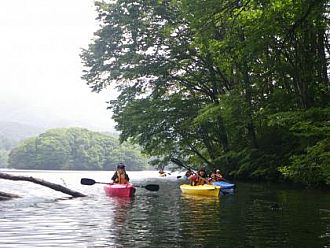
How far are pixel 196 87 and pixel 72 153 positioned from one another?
9468 cm

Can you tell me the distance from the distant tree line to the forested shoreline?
77.5 metres

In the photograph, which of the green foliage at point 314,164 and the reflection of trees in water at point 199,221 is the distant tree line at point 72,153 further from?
the reflection of trees in water at point 199,221

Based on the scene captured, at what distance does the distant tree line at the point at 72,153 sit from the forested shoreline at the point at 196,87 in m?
77.5

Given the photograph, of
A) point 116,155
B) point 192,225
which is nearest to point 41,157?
point 116,155

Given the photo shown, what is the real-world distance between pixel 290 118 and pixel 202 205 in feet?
23.2

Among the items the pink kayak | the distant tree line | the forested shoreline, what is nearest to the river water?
the pink kayak

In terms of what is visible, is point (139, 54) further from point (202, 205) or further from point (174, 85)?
point (202, 205)

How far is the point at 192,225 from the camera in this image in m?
11.7

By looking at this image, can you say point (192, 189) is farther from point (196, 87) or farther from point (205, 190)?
point (196, 87)

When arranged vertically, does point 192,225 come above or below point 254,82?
below

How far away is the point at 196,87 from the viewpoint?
128 feet

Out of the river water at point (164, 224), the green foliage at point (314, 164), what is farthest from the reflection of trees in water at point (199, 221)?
the green foliage at point (314, 164)

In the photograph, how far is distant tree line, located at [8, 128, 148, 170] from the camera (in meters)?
119

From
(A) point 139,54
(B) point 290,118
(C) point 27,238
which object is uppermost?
(A) point 139,54
